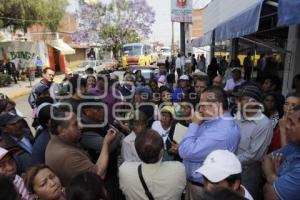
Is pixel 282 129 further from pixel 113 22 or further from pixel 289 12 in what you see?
pixel 113 22

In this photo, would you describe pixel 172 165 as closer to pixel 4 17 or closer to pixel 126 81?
pixel 126 81

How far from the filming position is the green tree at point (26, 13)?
21.9m

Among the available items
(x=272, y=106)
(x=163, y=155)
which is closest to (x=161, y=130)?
(x=163, y=155)

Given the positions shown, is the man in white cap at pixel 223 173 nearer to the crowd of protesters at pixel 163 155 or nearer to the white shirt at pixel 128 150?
the crowd of protesters at pixel 163 155

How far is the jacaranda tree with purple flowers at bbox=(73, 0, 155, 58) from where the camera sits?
3912cm

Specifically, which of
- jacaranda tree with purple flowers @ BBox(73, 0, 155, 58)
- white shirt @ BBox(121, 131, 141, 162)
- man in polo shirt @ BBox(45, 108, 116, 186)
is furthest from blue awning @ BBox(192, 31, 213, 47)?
jacaranda tree with purple flowers @ BBox(73, 0, 155, 58)

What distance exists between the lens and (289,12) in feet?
10.3

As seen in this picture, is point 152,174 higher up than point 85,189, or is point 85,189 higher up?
point 85,189

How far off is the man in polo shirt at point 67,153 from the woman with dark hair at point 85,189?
451 mm

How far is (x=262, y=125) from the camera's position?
9.70ft

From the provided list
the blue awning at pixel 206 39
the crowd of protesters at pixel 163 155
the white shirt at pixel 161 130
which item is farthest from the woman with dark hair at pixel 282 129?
the blue awning at pixel 206 39

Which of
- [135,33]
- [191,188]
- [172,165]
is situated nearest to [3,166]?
[172,165]

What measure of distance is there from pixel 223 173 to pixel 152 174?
611mm

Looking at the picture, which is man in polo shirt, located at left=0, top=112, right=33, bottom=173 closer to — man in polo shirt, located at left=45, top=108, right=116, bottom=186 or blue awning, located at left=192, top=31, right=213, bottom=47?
man in polo shirt, located at left=45, top=108, right=116, bottom=186
